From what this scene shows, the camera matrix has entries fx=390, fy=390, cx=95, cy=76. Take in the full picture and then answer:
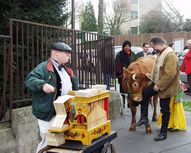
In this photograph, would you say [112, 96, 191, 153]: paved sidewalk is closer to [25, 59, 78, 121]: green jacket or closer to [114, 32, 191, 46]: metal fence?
[25, 59, 78, 121]: green jacket

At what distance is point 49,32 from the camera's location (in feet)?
23.1

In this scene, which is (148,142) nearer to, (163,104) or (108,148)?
(163,104)

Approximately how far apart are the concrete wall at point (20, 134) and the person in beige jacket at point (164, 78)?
7.77 feet

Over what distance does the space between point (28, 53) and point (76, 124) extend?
2.60 metres

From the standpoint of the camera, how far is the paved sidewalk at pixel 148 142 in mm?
6804

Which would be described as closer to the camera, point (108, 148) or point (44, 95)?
point (44, 95)

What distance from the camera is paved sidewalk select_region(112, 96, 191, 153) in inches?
268

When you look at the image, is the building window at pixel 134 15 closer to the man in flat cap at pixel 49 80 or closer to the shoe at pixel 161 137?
the shoe at pixel 161 137

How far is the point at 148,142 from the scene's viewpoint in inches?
288

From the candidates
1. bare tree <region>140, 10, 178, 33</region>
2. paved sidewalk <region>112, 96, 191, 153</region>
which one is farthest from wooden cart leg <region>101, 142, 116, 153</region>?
bare tree <region>140, 10, 178, 33</region>

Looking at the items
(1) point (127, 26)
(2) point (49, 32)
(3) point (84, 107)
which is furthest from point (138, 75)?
(1) point (127, 26)

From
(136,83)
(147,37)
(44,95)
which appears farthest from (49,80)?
(147,37)

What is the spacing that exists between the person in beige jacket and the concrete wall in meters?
2.37

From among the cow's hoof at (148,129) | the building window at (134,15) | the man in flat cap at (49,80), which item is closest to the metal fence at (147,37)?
the cow's hoof at (148,129)
